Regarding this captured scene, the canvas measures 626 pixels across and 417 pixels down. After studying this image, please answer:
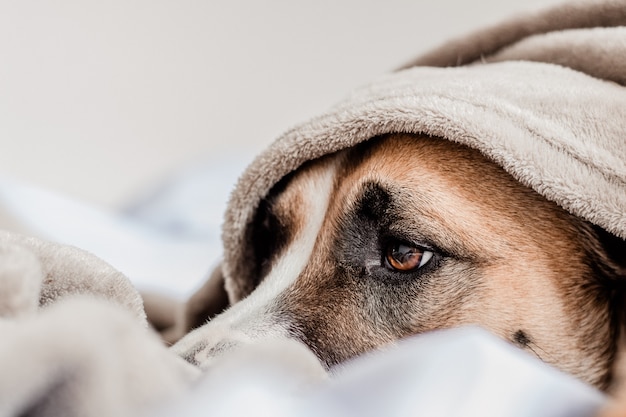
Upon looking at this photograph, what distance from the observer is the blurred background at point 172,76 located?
255 cm

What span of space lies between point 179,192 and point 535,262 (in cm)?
155

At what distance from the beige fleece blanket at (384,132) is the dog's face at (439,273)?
8 centimetres

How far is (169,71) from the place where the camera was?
2.78 meters

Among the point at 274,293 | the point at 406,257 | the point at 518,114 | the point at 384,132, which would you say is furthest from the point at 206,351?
the point at 518,114

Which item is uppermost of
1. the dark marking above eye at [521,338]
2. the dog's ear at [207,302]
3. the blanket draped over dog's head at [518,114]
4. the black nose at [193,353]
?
the blanket draped over dog's head at [518,114]

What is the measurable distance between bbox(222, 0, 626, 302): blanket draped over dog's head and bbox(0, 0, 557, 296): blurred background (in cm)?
111

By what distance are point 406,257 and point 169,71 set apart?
2.00 meters

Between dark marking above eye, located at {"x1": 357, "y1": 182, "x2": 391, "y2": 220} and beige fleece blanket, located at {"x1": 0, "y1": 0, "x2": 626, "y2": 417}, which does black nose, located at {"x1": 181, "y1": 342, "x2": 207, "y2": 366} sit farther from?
dark marking above eye, located at {"x1": 357, "y1": 182, "x2": 391, "y2": 220}

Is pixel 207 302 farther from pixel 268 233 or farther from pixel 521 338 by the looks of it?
pixel 521 338

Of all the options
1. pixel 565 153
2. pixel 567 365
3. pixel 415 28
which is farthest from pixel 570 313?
pixel 415 28

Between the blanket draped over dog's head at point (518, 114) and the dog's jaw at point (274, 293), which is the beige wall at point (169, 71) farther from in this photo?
the dog's jaw at point (274, 293)

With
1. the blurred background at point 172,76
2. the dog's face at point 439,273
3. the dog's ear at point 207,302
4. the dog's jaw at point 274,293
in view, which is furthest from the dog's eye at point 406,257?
the blurred background at point 172,76

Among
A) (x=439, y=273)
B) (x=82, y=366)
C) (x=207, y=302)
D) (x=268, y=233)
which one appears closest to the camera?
(x=82, y=366)

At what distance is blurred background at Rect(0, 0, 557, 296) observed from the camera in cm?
255
